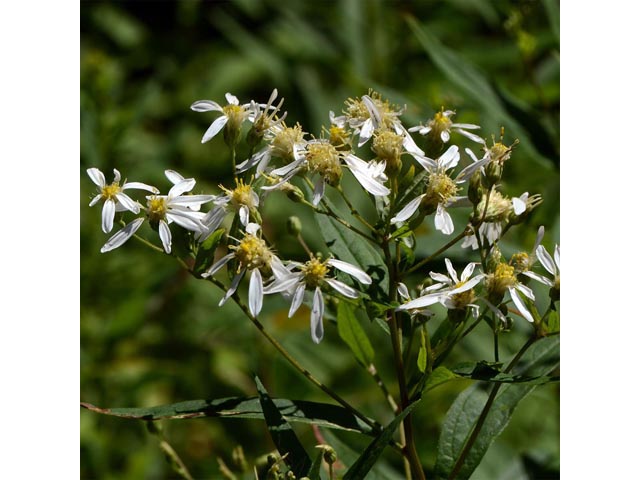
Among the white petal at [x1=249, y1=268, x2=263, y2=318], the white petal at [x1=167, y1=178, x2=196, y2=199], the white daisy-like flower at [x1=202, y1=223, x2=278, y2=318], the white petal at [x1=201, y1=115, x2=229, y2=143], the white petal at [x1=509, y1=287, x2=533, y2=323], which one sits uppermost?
the white petal at [x1=201, y1=115, x2=229, y2=143]

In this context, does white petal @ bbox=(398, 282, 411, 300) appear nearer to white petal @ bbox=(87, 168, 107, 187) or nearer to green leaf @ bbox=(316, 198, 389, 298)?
green leaf @ bbox=(316, 198, 389, 298)

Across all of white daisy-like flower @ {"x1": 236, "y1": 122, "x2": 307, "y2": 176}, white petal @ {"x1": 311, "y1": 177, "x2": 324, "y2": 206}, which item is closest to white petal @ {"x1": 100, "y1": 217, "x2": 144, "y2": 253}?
white daisy-like flower @ {"x1": 236, "y1": 122, "x2": 307, "y2": 176}

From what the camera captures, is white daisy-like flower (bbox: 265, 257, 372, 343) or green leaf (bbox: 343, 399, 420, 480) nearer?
green leaf (bbox: 343, 399, 420, 480)

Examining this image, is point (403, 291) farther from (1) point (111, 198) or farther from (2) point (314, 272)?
(1) point (111, 198)

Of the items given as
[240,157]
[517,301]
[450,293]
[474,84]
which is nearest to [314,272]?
[450,293]

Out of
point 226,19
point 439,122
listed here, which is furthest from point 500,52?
point 439,122

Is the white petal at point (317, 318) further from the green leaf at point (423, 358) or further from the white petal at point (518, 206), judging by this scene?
the white petal at point (518, 206)

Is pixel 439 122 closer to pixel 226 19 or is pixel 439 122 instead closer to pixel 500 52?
pixel 500 52
